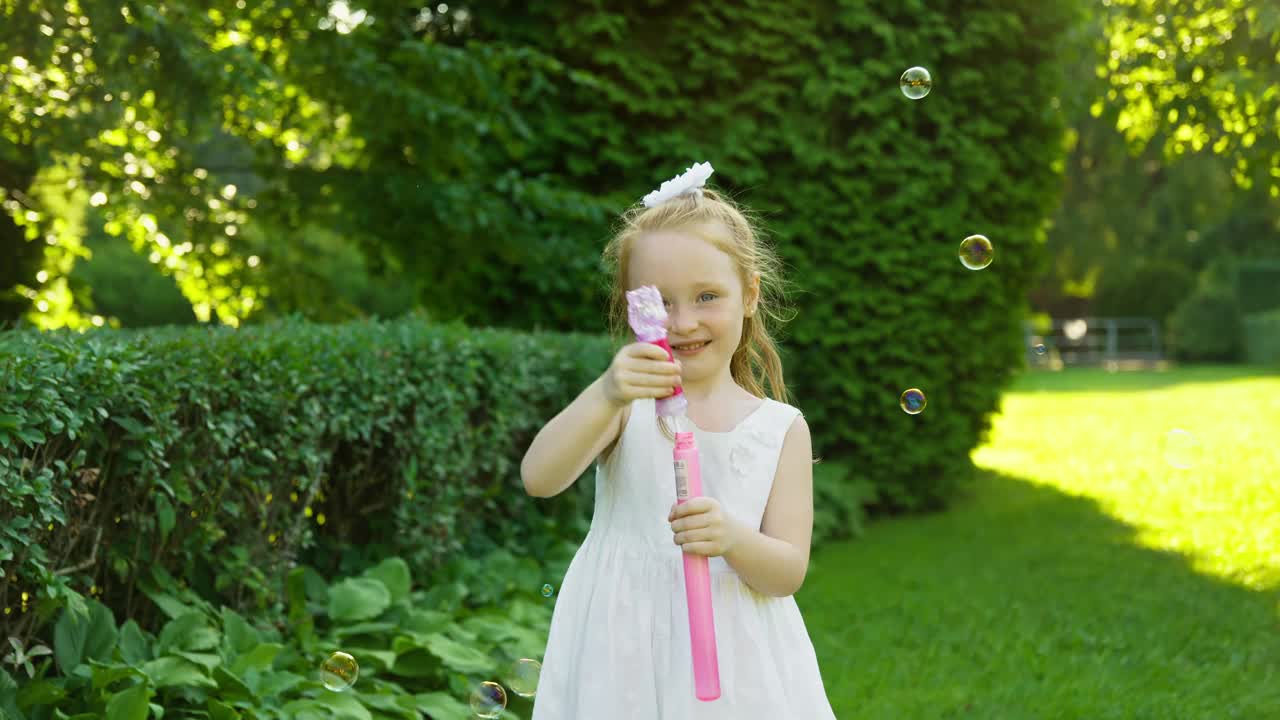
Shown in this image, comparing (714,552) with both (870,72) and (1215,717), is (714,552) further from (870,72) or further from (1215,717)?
(870,72)

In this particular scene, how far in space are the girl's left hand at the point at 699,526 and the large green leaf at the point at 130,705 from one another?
5.65ft

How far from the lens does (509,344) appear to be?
19.8 feet

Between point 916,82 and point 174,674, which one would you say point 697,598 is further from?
point 916,82

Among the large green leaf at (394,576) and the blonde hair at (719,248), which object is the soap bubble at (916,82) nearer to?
the blonde hair at (719,248)

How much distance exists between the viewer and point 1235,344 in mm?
32062

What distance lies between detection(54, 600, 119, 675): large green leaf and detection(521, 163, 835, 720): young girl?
1.61 metres

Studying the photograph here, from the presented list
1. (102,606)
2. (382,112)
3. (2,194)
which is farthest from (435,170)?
(102,606)

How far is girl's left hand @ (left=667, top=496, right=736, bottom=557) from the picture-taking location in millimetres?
2189

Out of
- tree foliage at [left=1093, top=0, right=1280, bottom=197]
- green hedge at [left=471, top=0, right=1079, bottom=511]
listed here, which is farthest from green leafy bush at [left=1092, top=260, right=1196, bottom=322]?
green hedge at [left=471, top=0, right=1079, bottom=511]

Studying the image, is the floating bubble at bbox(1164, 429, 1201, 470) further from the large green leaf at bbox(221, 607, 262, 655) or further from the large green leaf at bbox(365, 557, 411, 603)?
the large green leaf at bbox(221, 607, 262, 655)

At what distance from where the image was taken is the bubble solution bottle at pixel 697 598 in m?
2.14

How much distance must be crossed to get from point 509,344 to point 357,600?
5.93 ft

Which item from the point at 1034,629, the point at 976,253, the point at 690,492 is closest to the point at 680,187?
the point at 690,492

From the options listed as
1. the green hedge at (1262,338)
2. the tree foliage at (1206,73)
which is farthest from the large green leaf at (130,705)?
the green hedge at (1262,338)
